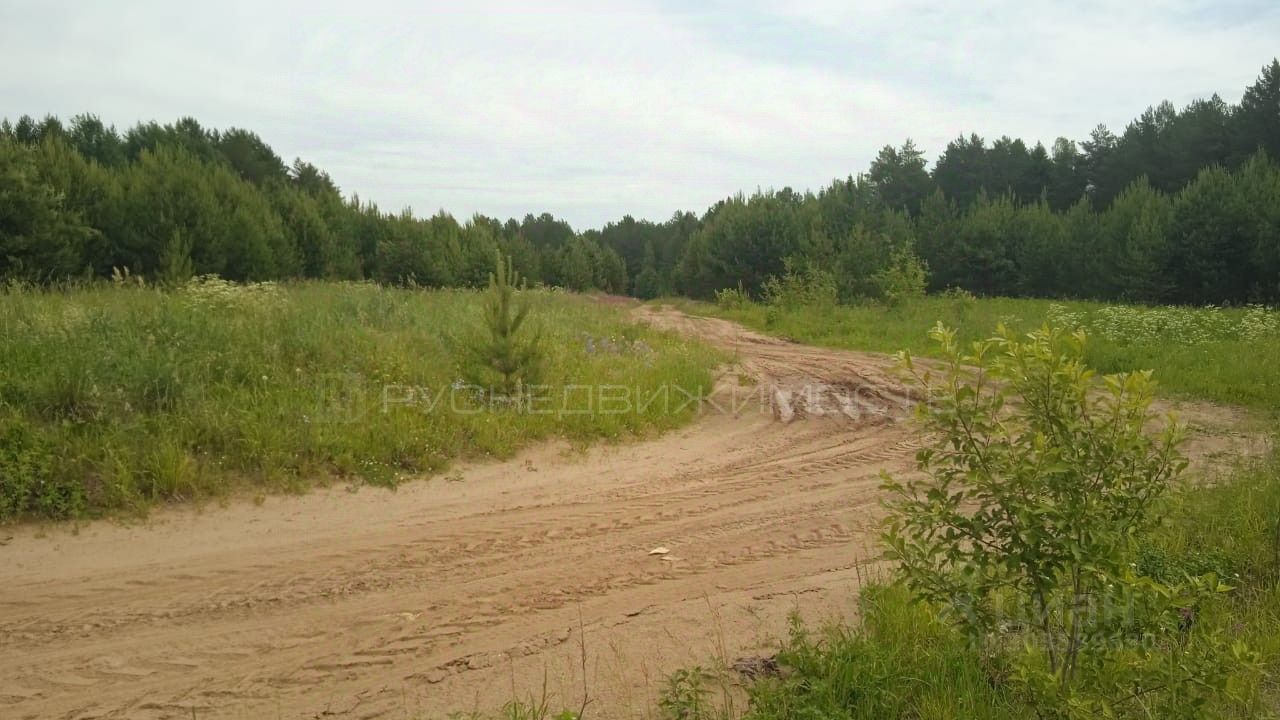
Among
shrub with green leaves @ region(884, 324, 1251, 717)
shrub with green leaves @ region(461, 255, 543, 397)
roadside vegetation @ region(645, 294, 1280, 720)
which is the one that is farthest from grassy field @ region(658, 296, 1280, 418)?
shrub with green leaves @ region(884, 324, 1251, 717)

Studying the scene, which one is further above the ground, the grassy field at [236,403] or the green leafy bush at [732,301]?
the green leafy bush at [732,301]

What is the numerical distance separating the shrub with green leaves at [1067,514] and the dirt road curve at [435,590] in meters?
1.55

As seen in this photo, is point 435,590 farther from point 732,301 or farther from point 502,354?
point 732,301

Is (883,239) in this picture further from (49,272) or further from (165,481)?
(165,481)

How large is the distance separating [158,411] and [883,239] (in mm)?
39742

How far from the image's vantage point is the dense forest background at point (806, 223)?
66.5ft

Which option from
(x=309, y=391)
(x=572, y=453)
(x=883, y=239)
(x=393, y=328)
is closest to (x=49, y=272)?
(x=393, y=328)

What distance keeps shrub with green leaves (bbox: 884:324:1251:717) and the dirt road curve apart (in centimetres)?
155

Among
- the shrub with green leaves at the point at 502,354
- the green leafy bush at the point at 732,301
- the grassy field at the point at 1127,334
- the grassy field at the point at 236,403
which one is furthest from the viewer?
the green leafy bush at the point at 732,301

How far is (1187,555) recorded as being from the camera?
16.4 feet

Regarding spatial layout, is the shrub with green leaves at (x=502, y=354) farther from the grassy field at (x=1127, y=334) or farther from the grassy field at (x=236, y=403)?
the grassy field at (x=1127, y=334)

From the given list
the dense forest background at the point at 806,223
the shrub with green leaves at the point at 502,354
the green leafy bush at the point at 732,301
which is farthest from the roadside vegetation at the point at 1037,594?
the green leafy bush at the point at 732,301

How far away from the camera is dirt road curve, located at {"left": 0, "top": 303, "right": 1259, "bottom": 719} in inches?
149

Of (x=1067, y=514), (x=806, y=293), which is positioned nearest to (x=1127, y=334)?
(x=806, y=293)
